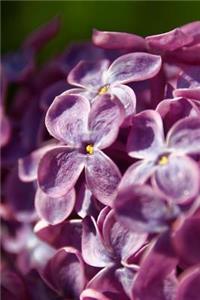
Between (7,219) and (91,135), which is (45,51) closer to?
(7,219)

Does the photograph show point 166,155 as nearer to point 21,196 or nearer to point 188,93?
point 188,93

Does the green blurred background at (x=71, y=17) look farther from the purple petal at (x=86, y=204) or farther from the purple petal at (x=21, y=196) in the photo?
the purple petal at (x=86, y=204)

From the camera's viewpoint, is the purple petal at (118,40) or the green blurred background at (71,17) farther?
the green blurred background at (71,17)

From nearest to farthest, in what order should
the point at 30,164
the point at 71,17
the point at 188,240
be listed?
the point at 188,240
the point at 30,164
the point at 71,17

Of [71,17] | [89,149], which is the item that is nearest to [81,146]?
[89,149]

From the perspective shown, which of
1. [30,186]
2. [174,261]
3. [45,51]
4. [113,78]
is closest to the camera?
[174,261]

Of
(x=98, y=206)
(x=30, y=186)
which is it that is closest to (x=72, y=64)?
(x=30, y=186)

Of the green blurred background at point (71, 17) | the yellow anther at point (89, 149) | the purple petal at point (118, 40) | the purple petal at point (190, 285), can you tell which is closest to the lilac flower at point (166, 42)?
the purple petal at point (118, 40)
